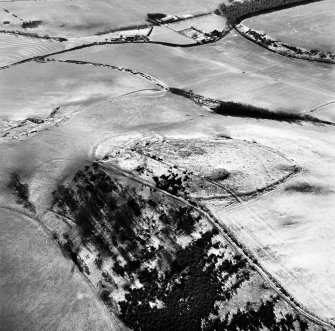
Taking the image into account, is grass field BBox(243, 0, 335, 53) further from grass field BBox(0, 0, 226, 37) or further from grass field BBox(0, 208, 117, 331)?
grass field BBox(0, 208, 117, 331)

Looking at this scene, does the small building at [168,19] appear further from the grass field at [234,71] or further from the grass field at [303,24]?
the grass field at [303,24]

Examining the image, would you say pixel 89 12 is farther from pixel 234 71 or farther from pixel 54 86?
pixel 234 71

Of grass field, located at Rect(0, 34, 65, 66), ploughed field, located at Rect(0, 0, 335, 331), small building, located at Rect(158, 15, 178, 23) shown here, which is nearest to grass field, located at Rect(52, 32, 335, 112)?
ploughed field, located at Rect(0, 0, 335, 331)

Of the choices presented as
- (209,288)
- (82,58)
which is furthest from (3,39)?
(209,288)

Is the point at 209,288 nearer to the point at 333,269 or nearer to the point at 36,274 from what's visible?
the point at 333,269

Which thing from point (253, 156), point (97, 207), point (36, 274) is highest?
point (253, 156)

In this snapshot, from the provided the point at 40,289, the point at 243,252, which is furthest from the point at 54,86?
the point at 243,252

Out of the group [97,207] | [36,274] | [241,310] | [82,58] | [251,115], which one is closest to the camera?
[241,310]
